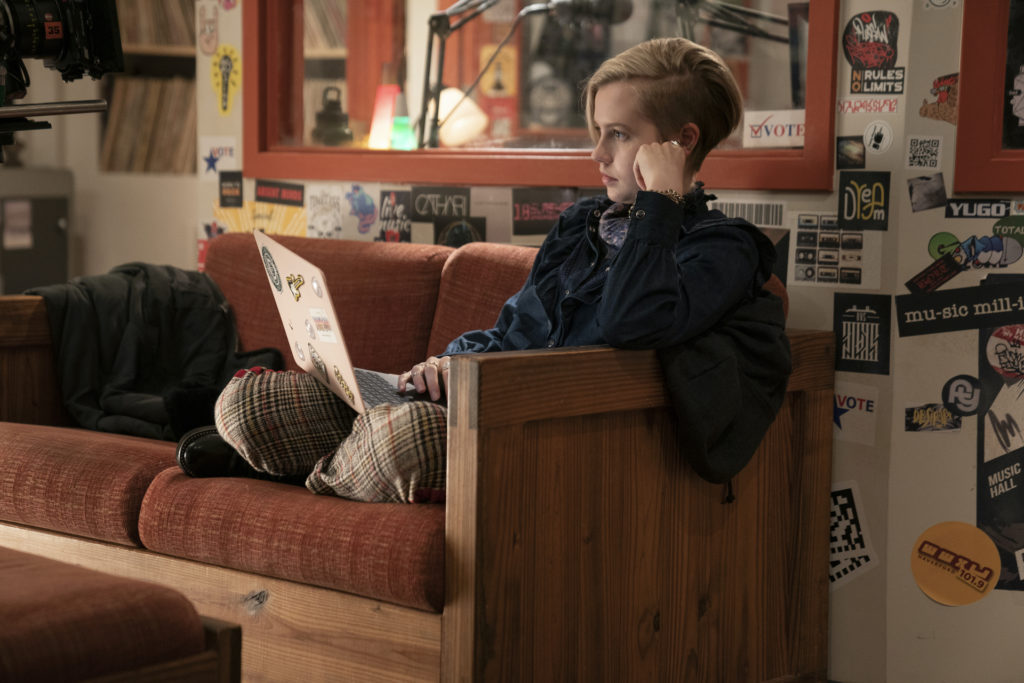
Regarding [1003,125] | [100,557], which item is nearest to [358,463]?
[100,557]

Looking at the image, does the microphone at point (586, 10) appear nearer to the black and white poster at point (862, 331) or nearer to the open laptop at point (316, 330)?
the black and white poster at point (862, 331)

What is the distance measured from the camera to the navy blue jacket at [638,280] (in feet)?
5.45

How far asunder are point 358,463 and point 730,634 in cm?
65

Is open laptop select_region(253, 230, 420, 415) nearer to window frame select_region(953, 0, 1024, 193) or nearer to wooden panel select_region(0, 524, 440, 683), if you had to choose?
wooden panel select_region(0, 524, 440, 683)

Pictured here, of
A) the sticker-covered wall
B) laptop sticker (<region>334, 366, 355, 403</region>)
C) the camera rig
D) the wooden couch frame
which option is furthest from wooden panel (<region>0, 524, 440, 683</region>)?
the sticker-covered wall

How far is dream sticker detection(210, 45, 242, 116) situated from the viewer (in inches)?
118

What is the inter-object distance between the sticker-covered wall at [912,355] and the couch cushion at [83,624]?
4.31 feet

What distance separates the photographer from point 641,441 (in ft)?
5.67

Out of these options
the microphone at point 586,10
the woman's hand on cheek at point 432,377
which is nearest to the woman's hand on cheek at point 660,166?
the woman's hand on cheek at point 432,377

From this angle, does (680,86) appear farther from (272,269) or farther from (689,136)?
(272,269)

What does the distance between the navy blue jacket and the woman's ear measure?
0.07 m

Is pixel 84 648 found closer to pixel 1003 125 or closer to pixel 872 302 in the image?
pixel 872 302

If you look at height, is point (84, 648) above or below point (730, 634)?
above

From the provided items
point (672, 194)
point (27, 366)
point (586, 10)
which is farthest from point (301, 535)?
point (586, 10)
